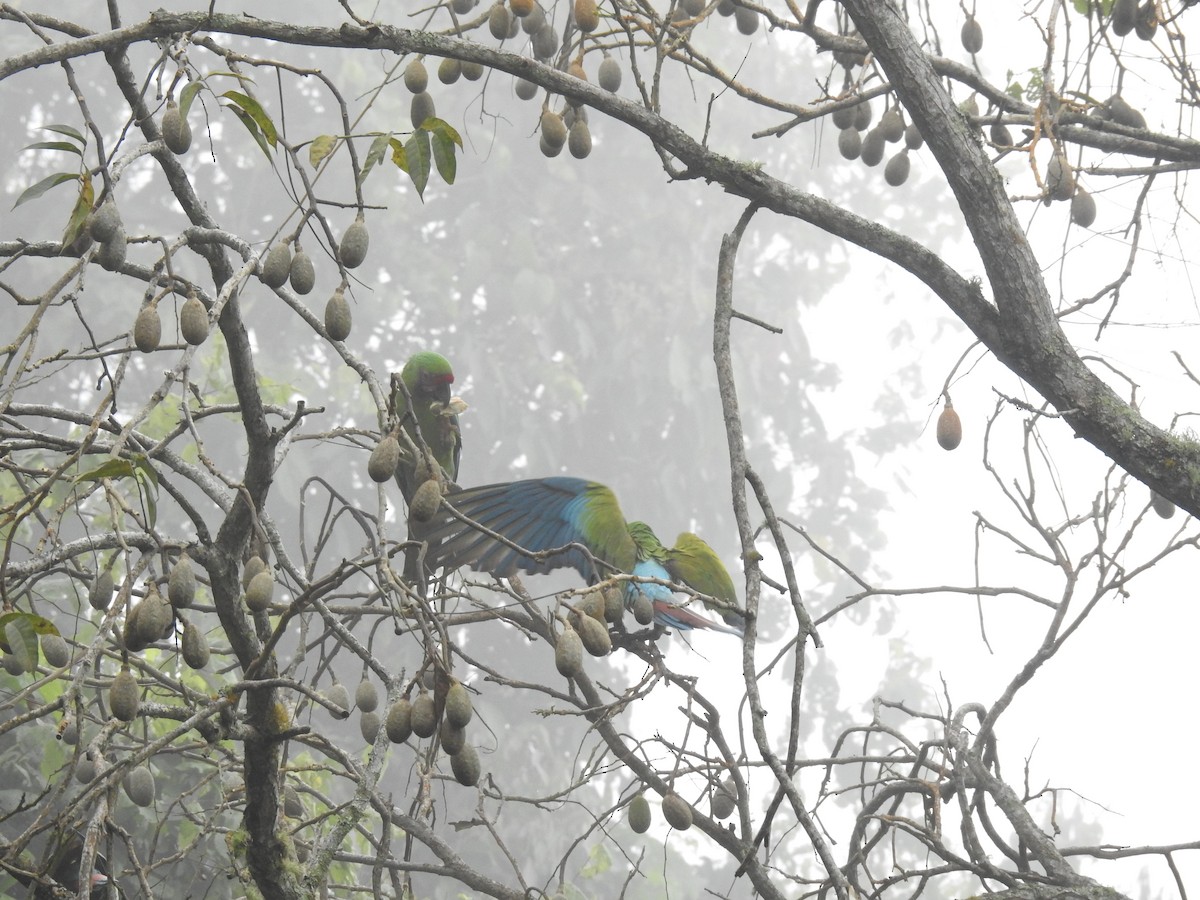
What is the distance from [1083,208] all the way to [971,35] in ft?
1.94

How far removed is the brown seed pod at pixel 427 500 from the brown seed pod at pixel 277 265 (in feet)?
1.03

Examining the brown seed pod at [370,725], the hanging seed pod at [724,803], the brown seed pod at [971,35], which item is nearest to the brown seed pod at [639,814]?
the hanging seed pod at [724,803]

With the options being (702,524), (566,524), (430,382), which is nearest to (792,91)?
(702,524)

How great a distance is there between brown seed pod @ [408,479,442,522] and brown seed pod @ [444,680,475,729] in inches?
10.4

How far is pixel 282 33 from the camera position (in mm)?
1522

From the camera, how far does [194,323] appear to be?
4.16 ft

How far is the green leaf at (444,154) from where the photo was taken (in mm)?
1534

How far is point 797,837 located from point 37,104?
11400 mm

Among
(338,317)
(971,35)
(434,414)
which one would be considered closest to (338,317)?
(338,317)

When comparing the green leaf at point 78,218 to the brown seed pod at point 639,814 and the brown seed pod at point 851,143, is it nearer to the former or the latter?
the brown seed pod at point 639,814

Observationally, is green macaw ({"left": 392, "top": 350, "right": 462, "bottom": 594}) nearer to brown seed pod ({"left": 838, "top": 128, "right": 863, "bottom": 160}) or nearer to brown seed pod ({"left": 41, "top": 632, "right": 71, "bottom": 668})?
brown seed pod ({"left": 838, "top": 128, "right": 863, "bottom": 160})

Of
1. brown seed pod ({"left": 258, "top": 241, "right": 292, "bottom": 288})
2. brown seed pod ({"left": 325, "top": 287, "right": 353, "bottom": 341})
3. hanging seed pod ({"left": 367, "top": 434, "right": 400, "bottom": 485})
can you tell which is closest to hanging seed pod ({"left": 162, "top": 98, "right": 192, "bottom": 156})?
brown seed pod ({"left": 258, "top": 241, "right": 292, "bottom": 288})

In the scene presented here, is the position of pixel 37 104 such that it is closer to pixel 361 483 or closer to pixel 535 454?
pixel 361 483

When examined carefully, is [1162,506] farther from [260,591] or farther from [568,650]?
[260,591]
